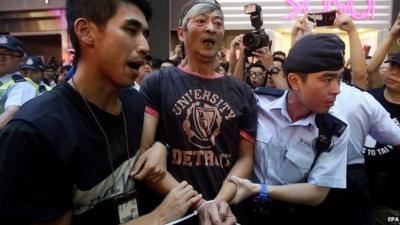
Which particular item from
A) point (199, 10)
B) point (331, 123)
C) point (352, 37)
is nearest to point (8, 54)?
point (199, 10)

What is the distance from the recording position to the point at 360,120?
2.74 meters

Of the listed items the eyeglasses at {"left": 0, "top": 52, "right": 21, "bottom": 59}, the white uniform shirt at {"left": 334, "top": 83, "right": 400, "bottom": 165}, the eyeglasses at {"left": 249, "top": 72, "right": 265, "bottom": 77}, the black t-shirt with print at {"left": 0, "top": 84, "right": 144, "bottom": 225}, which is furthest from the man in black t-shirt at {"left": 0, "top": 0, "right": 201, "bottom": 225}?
the eyeglasses at {"left": 0, "top": 52, "right": 21, "bottom": 59}

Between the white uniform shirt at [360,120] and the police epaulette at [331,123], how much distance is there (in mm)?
382

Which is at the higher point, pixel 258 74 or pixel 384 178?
pixel 258 74

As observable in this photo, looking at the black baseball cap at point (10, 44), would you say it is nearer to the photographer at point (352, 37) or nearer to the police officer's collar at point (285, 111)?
the photographer at point (352, 37)

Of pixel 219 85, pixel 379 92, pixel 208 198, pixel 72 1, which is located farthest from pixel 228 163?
pixel 379 92

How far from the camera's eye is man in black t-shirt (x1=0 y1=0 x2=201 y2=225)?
1424mm

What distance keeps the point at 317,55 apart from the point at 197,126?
2.52ft

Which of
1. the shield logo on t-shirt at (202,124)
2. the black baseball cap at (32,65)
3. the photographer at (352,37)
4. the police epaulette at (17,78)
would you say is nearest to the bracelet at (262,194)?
the shield logo on t-shirt at (202,124)

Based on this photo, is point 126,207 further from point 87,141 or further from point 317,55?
point 317,55

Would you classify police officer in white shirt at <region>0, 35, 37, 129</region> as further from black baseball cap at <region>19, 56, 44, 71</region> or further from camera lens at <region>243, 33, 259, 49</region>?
black baseball cap at <region>19, 56, 44, 71</region>

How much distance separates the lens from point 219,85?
2236 millimetres

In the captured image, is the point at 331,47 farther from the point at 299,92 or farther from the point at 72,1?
the point at 72,1

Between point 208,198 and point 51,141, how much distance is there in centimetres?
95
